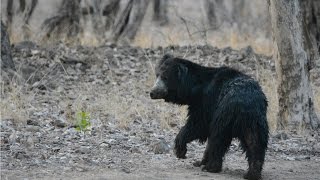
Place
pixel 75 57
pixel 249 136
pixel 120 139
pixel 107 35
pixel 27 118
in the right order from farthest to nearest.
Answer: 1. pixel 107 35
2. pixel 75 57
3. pixel 27 118
4. pixel 120 139
5. pixel 249 136

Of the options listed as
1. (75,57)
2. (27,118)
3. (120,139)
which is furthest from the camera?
(75,57)

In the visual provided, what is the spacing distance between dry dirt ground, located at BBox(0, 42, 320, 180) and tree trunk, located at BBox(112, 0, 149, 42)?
1.66m

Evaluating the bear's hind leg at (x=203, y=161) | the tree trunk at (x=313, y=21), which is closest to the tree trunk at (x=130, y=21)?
the tree trunk at (x=313, y=21)

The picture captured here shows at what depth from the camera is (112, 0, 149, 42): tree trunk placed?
16859mm

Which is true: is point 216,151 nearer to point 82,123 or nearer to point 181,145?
point 181,145

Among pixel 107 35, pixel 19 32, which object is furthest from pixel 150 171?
pixel 107 35

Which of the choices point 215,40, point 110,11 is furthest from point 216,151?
point 110,11

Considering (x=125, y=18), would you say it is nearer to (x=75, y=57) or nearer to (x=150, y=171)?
(x=75, y=57)

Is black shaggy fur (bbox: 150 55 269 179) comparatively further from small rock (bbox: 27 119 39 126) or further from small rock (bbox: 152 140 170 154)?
small rock (bbox: 27 119 39 126)

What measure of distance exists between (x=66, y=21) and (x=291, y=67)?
7.29 m

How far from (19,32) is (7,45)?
3.25m

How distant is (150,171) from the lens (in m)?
8.08

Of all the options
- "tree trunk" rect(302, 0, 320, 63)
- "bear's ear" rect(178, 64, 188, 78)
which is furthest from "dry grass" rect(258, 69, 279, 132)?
"bear's ear" rect(178, 64, 188, 78)

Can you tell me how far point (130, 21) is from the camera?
16.9 m
